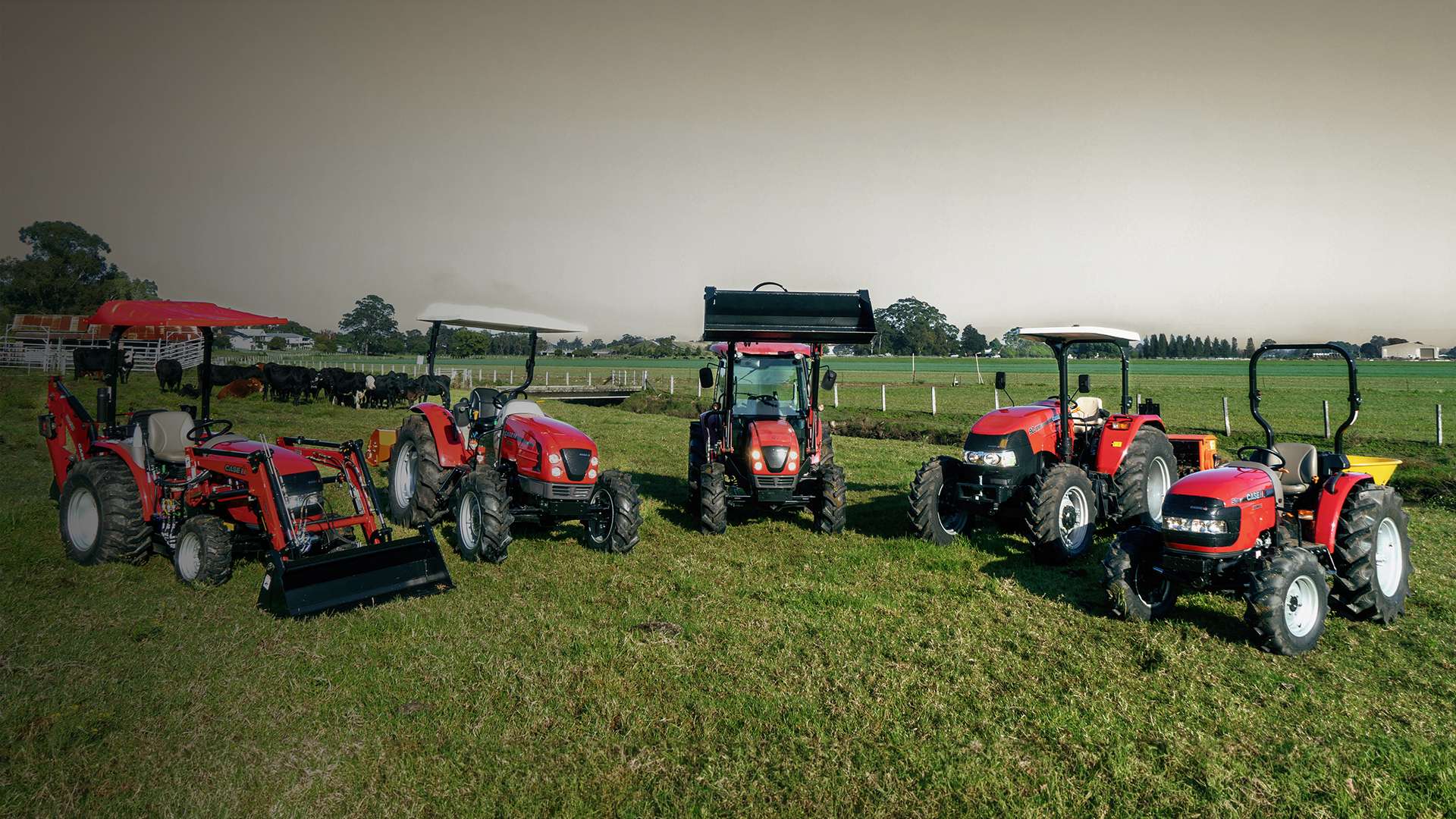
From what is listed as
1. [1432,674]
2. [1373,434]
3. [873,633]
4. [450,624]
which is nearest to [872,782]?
[873,633]

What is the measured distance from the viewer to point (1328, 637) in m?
5.81

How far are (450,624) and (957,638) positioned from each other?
3729mm

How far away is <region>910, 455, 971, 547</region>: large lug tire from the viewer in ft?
28.8

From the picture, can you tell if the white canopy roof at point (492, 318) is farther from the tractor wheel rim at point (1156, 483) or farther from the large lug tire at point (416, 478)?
the tractor wheel rim at point (1156, 483)

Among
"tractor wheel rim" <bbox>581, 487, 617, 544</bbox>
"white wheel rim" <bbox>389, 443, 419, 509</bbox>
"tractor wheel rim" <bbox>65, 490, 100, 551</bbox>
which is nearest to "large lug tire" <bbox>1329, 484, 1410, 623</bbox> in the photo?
"tractor wheel rim" <bbox>581, 487, 617, 544</bbox>

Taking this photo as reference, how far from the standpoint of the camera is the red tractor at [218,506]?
248 inches

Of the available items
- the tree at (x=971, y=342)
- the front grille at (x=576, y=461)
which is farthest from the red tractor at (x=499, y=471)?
the tree at (x=971, y=342)

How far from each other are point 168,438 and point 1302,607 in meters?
9.47

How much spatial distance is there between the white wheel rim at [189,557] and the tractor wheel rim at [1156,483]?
960 centimetres

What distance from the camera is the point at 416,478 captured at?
956 cm

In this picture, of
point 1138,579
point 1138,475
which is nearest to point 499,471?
point 1138,579

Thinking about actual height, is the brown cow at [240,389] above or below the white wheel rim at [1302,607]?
above

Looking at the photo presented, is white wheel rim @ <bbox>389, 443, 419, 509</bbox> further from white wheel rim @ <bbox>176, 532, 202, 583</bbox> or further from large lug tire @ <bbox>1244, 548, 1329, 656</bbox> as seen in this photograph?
large lug tire @ <bbox>1244, 548, 1329, 656</bbox>

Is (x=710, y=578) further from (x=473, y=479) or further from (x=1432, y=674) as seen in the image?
(x=1432, y=674)
